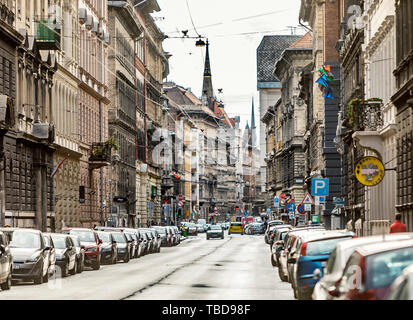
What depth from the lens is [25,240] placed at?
2953 centimetres

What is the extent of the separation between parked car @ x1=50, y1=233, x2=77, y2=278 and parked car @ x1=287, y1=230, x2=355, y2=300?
12511mm

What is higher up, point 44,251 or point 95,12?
point 95,12

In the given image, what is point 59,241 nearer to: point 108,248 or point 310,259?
point 108,248

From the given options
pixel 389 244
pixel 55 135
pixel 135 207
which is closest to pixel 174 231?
pixel 135 207

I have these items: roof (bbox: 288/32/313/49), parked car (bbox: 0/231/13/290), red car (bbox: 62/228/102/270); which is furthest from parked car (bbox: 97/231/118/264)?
roof (bbox: 288/32/313/49)

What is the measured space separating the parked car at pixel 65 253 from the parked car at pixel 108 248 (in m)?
8.76

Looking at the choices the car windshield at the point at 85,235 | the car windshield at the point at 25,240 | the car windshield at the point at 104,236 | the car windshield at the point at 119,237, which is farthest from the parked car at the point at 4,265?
the car windshield at the point at 119,237

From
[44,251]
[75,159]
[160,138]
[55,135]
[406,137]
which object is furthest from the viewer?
[160,138]

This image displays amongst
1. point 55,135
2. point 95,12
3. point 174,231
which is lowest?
point 174,231

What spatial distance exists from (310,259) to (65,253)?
13779mm

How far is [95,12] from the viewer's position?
240 ft

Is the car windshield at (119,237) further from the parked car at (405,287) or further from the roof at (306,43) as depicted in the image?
the roof at (306,43)

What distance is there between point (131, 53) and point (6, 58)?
48103mm
